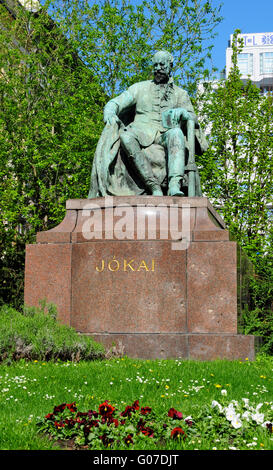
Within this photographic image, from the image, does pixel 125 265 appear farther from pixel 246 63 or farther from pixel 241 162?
pixel 246 63

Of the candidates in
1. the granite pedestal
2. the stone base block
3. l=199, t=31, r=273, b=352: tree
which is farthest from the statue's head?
l=199, t=31, r=273, b=352: tree

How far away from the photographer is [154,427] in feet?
14.7

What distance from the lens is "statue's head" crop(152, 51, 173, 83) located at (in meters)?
10.7

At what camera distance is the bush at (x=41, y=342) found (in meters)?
7.90

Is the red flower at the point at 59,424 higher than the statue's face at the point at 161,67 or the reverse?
the reverse

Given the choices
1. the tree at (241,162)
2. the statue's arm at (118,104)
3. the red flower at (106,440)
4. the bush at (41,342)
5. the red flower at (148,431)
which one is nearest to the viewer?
the red flower at (106,440)

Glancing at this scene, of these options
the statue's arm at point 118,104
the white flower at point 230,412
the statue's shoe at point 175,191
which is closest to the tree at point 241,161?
the statue's arm at point 118,104

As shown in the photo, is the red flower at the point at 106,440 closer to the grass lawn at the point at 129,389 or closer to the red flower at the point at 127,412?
the grass lawn at the point at 129,389

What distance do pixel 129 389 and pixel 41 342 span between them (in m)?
1.99

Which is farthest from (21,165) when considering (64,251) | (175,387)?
(175,387)

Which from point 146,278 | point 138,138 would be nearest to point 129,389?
point 146,278

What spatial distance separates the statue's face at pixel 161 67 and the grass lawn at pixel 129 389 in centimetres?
482
